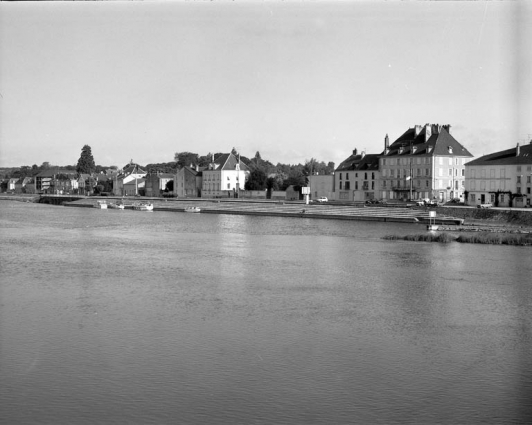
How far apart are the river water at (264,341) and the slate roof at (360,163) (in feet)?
196

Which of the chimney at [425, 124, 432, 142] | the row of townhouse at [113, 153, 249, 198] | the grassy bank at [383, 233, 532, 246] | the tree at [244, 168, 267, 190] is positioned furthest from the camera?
the row of townhouse at [113, 153, 249, 198]

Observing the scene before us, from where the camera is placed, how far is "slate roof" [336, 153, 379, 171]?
94.2 metres

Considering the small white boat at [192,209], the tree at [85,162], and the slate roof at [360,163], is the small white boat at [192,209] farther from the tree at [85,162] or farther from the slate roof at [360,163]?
the tree at [85,162]

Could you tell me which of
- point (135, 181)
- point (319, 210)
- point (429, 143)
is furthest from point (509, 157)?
point (135, 181)

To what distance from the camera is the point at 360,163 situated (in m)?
96.1

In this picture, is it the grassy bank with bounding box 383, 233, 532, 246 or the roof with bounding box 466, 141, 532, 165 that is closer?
the grassy bank with bounding box 383, 233, 532, 246

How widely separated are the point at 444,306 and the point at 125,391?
12.9 meters

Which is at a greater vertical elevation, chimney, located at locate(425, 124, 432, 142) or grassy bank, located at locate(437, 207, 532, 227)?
chimney, located at locate(425, 124, 432, 142)

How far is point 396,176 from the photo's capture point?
90.1 meters

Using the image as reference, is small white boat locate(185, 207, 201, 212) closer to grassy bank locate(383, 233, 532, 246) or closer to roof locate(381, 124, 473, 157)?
roof locate(381, 124, 473, 157)

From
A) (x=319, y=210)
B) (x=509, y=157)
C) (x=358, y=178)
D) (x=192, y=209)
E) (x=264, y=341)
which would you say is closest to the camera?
(x=264, y=341)

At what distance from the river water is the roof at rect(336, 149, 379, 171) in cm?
5959

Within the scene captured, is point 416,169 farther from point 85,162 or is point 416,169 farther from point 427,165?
point 85,162

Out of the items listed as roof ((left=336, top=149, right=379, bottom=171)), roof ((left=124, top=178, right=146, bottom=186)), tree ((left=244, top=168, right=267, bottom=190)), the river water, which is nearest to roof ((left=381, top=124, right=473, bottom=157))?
roof ((left=336, top=149, right=379, bottom=171))
